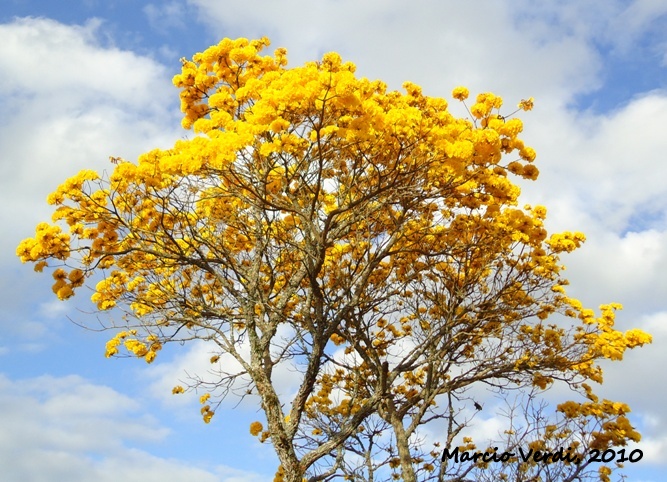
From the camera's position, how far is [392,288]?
10.5 metres

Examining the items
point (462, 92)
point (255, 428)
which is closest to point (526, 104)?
point (462, 92)

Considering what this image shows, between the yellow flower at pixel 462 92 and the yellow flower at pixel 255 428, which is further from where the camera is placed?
the yellow flower at pixel 255 428

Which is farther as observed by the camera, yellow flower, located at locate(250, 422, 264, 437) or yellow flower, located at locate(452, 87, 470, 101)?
yellow flower, located at locate(250, 422, 264, 437)

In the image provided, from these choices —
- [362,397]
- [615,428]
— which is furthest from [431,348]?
[615,428]

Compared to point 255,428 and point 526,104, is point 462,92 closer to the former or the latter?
point 526,104

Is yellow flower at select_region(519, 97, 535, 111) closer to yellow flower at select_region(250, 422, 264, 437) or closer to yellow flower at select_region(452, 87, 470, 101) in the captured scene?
yellow flower at select_region(452, 87, 470, 101)

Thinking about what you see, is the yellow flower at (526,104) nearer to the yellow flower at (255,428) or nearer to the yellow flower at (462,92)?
the yellow flower at (462,92)

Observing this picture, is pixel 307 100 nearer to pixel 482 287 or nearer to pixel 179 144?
pixel 179 144

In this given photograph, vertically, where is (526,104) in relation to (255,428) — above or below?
above

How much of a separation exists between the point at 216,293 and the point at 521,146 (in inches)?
198

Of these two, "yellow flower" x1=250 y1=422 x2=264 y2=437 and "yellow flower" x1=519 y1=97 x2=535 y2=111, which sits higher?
"yellow flower" x1=519 y1=97 x2=535 y2=111

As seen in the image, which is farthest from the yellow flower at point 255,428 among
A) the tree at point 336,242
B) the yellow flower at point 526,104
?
the yellow flower at point 526,104

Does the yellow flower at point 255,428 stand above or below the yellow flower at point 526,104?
below

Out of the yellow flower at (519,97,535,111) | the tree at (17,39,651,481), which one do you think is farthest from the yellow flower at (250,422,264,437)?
the yellow flower at (519,97,535,111)
